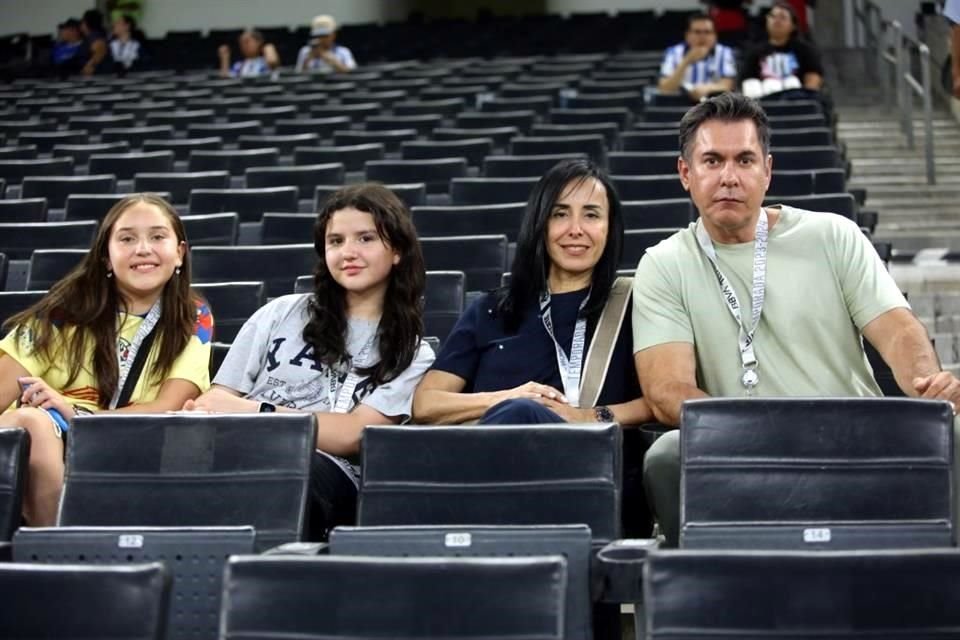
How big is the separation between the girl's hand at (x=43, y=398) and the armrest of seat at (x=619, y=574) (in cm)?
171

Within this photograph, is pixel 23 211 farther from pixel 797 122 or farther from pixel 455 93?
pixel 455 93

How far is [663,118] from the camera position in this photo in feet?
31.9

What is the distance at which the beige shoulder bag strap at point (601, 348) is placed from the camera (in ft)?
13.3

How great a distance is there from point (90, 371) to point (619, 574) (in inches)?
77.8

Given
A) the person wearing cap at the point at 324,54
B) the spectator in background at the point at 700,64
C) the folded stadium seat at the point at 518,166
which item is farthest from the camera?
the person wearing cap at the point at 324,54

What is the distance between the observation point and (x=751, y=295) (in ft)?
13.1

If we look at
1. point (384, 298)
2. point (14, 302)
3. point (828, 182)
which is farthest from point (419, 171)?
point (384, 298)

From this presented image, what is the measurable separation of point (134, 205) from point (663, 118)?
5.61 meters

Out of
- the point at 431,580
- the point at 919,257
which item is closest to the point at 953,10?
the point at 431,580

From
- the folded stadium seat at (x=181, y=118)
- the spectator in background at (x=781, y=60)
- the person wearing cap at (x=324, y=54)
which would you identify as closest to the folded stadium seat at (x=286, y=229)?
the spectator in background at (x=781, y=60)

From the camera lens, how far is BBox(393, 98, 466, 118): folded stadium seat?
11.3 meters

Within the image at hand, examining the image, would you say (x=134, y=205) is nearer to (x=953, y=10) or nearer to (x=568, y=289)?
(x=568, y=289)

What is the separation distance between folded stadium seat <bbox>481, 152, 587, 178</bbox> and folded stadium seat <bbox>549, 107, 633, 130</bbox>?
1787 mm

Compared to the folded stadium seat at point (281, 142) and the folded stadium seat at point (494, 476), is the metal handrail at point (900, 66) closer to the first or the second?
the folded stadium seat at point (281, 142)
